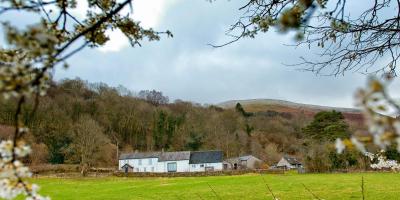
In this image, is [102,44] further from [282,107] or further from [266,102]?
[266,102]

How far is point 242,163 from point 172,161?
481 inches

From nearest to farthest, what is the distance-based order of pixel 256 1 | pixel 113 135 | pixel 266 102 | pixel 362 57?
pixel 256 1 → pixel 362 57 → pixel 113 135 → pixel 266 102

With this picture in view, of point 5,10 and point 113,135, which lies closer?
point 5,10

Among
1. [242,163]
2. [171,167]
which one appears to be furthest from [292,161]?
[171,167]

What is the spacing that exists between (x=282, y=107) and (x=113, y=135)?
7156 centimetres

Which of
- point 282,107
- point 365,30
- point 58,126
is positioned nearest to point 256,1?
point 365,30

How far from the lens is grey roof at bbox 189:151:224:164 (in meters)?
73.9

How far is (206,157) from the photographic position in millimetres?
75375

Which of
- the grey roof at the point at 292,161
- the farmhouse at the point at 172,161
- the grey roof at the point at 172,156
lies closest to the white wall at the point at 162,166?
the farmhouse at the point at 172,161

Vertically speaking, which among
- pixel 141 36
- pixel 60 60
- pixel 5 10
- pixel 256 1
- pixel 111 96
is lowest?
pixel 60 60

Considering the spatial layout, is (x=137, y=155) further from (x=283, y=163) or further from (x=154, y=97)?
(x=154, y=97)

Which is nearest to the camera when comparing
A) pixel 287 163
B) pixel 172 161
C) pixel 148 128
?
pixel 172 161

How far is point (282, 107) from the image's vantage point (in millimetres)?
144875

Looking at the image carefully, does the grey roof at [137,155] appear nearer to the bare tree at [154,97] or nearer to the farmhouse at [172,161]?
the farmhouse at [172,161]
